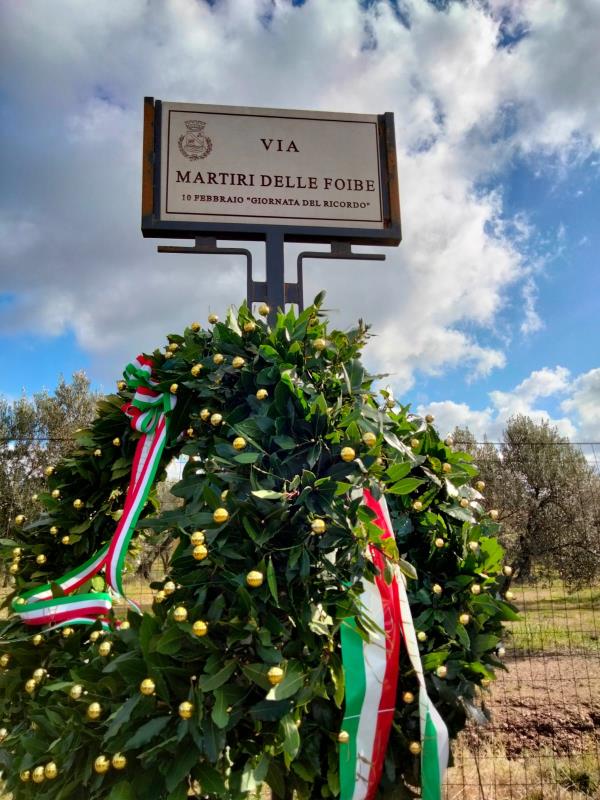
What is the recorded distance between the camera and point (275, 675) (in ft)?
4.45

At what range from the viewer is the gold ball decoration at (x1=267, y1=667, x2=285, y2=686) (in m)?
1.36

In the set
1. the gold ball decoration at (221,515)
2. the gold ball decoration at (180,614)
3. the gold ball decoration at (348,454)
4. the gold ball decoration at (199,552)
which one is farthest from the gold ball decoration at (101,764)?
the gold ball decoration at (348,454)

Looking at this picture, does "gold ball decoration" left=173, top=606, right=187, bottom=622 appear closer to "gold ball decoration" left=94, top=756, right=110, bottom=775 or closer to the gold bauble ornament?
the gold bauble ornament

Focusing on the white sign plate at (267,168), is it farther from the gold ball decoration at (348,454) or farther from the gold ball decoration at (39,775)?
the gold ball decoration at (39,775)

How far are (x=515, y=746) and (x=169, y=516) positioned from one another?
4165mm

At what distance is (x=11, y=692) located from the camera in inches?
79.0

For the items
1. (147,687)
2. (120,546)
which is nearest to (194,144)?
(120,546)

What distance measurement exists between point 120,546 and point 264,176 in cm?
226

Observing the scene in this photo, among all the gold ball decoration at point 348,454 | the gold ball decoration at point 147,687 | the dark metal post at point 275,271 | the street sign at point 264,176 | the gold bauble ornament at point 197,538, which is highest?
the street sign at point 264,176

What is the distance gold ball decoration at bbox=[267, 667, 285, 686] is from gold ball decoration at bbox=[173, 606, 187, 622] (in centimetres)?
25

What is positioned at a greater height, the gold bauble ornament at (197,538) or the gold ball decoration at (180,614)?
the gold bauble ornament at (197,538)

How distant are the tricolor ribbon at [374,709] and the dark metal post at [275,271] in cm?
179

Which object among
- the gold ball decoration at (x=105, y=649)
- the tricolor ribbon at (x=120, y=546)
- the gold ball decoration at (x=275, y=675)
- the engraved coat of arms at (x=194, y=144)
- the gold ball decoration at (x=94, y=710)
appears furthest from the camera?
the engraved coat of arms at (x=194, y=144)

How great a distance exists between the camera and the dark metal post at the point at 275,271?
313cm
